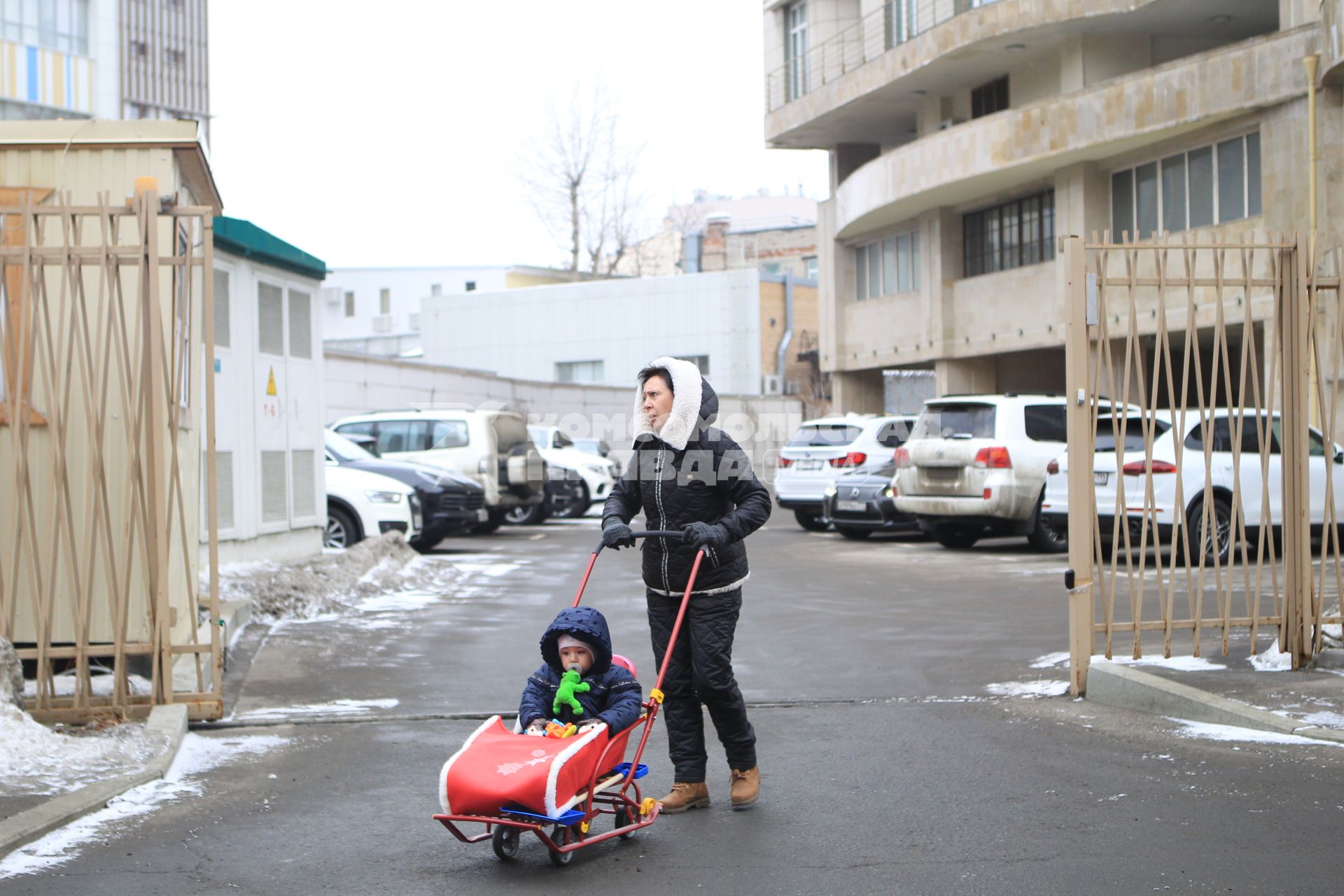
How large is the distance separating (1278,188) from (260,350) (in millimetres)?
17878

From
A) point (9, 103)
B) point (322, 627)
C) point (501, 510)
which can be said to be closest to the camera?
point (322, 627)

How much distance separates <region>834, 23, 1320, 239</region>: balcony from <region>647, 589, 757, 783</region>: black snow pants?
21.4 metres

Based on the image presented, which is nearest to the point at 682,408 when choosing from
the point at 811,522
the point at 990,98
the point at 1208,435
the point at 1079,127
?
the point at 1208,435

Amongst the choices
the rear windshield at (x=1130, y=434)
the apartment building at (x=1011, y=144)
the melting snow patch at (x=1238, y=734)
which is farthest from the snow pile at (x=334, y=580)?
the apartment building at (x=1011, y=144)

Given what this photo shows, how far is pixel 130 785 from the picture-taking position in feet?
19.1

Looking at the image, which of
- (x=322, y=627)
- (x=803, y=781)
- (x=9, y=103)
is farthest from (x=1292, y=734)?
(x=9, y=103)

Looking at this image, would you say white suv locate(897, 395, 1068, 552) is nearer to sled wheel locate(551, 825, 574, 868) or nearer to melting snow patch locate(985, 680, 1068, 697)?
melting snow patch locate(985, 680, 1068, 697)

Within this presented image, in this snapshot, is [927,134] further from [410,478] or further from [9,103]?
[9,103]

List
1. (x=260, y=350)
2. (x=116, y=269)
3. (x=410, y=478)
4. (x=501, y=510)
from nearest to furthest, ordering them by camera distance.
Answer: (x=116, y=269) < (x=260, y=350) < (x=410, y=478) < (x=501, y=510)

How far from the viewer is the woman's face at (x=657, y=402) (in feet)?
18.5

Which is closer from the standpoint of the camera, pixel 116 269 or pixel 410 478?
pixel 116 269

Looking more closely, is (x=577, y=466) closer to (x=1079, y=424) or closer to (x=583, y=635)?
(x=1079, y=424)

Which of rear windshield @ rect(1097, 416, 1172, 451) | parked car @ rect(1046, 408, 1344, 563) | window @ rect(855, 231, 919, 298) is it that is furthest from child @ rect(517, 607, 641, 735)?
window @ rect(855, 231, 919, 298)

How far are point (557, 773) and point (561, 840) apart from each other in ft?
1.08
